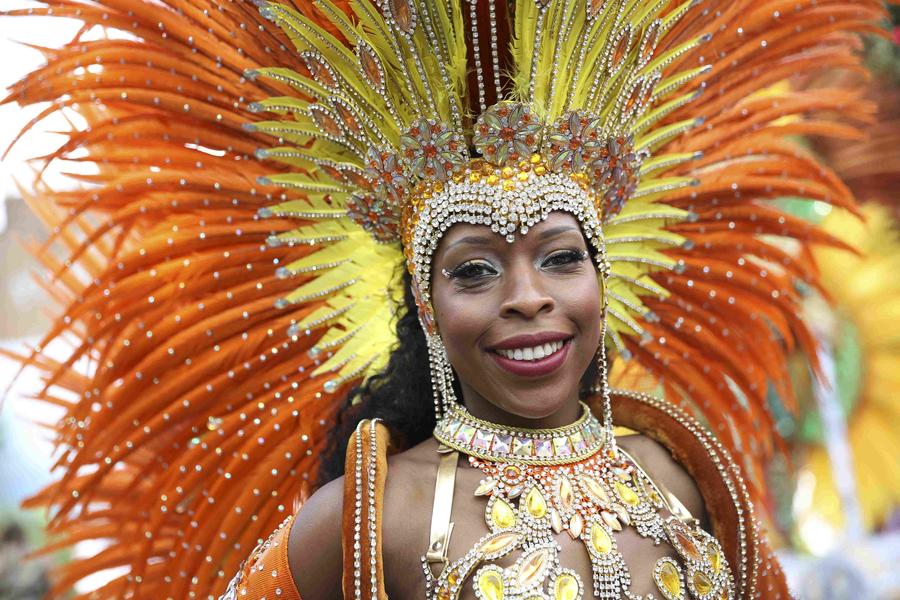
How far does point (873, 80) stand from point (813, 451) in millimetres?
2990

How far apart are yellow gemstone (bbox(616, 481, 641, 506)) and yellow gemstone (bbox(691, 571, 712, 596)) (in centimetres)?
21

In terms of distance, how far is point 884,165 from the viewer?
4238 millimetres

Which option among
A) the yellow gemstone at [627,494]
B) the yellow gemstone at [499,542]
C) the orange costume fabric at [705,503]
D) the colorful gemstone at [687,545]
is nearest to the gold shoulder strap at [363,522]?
the orange costume fabric at [705,503]

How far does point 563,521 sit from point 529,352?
1.26 ft

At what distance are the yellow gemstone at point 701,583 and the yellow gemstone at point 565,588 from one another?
328 millimetres

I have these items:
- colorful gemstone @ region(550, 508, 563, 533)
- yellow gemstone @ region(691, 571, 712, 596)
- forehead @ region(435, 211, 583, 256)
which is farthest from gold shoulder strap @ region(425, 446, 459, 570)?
yellow gemstone @ region(691, 571, 712, 596)

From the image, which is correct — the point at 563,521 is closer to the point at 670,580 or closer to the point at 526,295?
the point at 670,580

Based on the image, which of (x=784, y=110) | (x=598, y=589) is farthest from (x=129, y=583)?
(x=784, y=110)

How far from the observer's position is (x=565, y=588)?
2.12 m

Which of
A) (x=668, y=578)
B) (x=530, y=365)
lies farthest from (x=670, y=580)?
(x=530, y=365)

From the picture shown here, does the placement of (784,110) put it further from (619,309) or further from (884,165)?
(884,165)

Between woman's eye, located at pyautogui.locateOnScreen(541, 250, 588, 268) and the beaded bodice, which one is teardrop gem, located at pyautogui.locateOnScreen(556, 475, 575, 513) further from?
woman's eye, located at pyautogui.locateOnScreen(541, 250, 588, 268)

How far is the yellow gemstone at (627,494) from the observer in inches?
92.9

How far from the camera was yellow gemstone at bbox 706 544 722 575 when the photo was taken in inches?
93.3
